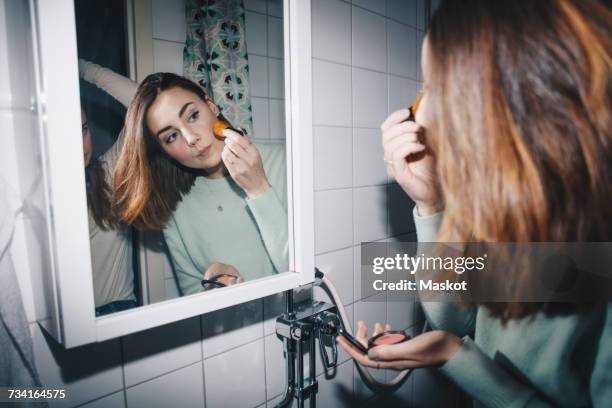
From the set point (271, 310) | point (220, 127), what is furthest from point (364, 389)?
point (220, 127)

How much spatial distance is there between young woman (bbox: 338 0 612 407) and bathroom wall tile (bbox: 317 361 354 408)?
39cm

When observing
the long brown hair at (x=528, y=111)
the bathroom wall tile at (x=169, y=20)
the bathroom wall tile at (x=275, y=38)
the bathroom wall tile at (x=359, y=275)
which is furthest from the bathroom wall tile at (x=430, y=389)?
the bathroom wall tile at (x=169, y=20)

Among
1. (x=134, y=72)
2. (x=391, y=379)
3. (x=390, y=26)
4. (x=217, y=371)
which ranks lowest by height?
(x=391, y=379)

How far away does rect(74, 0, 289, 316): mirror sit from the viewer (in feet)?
1.83

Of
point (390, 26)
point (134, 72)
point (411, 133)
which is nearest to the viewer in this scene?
point (134, 72)

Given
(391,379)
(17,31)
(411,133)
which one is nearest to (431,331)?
(391,379)

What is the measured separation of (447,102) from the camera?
0.64 meters

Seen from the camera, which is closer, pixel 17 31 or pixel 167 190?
pixel 17 31

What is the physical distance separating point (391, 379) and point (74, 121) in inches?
44.4

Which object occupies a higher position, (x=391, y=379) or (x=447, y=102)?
(x=447, y=102)

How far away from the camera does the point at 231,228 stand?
742 millimetres

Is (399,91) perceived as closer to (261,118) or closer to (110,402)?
(261,118)

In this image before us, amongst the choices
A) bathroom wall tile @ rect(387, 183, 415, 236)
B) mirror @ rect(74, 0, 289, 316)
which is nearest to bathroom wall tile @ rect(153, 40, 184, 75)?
mirror @ rect(74, 0, 289, 316)

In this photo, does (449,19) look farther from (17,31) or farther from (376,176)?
(17,31)
